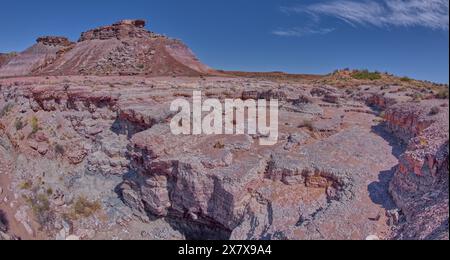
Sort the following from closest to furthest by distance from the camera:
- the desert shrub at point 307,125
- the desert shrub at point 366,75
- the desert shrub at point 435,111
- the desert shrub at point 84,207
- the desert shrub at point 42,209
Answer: the desert shrub at point 435,111 < the desert shrub at point 42,209 < the desert shrub at point 84,207 < the desert shrub at point 307,125 < the desert shrub at point 366,75

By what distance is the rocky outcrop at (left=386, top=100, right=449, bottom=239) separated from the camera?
18.5ft

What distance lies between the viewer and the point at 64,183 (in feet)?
41.0

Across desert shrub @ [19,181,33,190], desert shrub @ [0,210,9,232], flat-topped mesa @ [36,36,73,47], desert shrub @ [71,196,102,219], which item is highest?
flat-topped mesa @ [36,36,73,47]

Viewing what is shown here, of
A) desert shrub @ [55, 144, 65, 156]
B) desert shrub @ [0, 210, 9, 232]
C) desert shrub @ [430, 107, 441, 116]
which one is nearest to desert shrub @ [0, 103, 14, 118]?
desert shrub @ [55, 144, 65, 156]

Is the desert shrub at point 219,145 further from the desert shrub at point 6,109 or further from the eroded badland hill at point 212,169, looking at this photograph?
the desert shrub at point 6,109

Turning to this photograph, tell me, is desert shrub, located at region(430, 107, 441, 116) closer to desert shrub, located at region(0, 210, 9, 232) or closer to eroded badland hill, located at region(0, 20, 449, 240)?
eroded badland hill, located at region(0, 20, 449, 240)

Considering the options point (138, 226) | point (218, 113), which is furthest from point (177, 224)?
point (218, 113)

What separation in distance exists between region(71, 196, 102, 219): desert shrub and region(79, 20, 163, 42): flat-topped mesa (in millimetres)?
23056

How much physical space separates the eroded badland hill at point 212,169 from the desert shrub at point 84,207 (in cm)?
4

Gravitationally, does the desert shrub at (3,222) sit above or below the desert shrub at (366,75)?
below

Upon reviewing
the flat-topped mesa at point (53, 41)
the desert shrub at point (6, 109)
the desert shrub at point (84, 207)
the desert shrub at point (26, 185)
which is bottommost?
the desert shrub at point (84, 207)

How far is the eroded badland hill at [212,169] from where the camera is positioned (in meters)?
7.25

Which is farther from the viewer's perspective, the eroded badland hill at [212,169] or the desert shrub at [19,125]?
the desert shrub at [19,125]

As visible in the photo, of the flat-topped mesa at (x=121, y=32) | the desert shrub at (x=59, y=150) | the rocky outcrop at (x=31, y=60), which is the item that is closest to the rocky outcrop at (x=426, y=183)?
the desert shrub at (x=59, y=150)
